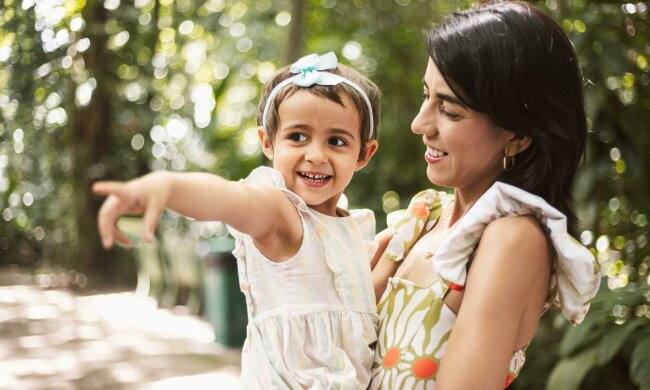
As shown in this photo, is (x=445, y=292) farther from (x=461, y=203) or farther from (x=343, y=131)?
(x=343, y=131)

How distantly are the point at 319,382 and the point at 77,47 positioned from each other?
180 inches

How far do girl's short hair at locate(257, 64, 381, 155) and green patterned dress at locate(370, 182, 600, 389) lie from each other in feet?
1.25

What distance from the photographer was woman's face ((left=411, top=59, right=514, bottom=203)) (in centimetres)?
158

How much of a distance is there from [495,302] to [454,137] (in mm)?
366

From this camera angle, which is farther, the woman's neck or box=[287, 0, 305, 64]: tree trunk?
box=[287, 0, 305, 64]: tree trunk

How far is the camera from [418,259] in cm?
178

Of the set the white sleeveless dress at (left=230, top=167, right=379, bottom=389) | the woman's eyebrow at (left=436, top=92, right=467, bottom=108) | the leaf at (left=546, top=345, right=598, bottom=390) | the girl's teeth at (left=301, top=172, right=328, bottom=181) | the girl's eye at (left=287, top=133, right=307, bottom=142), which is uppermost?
the woman's eyebrow at (left=436, top=92, right=467, bottom=108)

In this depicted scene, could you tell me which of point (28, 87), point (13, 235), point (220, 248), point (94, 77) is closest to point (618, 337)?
point (28, 87)

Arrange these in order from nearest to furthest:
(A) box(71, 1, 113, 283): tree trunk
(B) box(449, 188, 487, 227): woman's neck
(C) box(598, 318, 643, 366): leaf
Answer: (B) box(449, 188, 487, 227): woman's neck
(C) box(598, 318, 643, 366): leaf
(A) box(71, 1, 113, 283): tree trunk

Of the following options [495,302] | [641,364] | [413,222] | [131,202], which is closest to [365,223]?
[413,222]

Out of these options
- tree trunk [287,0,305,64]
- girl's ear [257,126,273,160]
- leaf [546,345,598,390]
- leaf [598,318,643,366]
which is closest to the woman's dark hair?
girl's ear [257,126,273,160]

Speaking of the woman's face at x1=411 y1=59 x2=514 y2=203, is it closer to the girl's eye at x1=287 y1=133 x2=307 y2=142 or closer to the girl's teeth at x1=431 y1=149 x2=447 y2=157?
the girl's teeth at x1=431 y1=149 x2=447 y2=157

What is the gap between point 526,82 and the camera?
1.52 metres

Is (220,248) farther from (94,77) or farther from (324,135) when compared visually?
(324,135)
